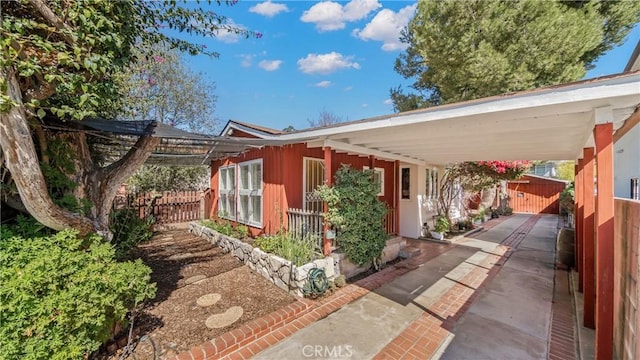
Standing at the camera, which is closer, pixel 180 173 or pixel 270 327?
pixel 270 327

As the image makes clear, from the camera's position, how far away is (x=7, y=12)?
2570 millimetres

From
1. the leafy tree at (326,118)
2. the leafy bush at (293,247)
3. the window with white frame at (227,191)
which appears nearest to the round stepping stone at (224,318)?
the leafy bush at (293,247)

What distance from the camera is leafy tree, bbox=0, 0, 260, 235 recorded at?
7.88ft

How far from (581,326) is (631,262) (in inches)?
88.6

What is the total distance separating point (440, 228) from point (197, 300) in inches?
334

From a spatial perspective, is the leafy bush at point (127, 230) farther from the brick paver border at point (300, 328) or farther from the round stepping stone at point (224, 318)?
the brick paver border at point (300, 328)

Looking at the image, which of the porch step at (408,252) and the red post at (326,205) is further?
the porch step at (408,252)

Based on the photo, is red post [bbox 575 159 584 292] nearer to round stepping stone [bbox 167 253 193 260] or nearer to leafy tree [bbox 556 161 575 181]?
round stepping stone [bbox 167 253 193 260]

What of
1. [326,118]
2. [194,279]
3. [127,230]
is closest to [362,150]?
[194,279]

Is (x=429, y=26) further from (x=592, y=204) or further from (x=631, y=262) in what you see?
(x=631, y=262)

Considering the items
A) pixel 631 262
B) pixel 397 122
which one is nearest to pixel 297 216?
pixel 397 122

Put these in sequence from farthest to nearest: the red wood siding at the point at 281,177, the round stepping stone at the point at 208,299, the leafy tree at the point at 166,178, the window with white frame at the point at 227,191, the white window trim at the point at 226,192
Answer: the leafy tree at the point at 166,178
the window with white frame at the point at 227,191
the white window trim at the point at 226,192
the red wood siding at the point at 281,177
the round stepping stone at the point at 208,299

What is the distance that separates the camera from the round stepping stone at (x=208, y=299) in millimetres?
4252

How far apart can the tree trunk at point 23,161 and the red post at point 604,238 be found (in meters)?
5.95
